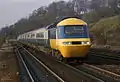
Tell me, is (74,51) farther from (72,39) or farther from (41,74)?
(41,74)

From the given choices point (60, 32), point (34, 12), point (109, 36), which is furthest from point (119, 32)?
point (34, 12)

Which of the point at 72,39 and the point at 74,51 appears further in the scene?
the point at 72,39

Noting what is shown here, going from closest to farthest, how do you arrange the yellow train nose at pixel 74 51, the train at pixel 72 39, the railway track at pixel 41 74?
the railway track at pixel 41 74, the yellow train nose at pixel 74 51, the train at pixel 72 39

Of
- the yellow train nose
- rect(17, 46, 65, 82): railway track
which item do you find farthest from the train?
rect(17, 46, 65, 82): railway track

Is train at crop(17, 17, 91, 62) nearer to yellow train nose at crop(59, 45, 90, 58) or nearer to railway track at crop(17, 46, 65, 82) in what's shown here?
yellow train nose at crop(59, 45, 90, 58)

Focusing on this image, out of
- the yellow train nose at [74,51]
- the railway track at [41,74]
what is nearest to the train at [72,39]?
the yellow train nose at [74,51]

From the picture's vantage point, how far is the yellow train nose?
67.1 feet

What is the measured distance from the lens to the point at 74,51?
20547 millimetres

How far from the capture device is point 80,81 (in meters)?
14.6

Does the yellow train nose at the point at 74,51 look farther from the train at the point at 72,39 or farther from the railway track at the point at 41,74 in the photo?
the railway track at the point at 41,74

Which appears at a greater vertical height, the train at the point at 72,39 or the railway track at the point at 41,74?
the train at the point at 72,39

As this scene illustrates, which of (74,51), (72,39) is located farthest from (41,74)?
(72,39)

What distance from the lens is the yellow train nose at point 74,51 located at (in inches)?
805

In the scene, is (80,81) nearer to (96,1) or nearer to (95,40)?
(95,40)
